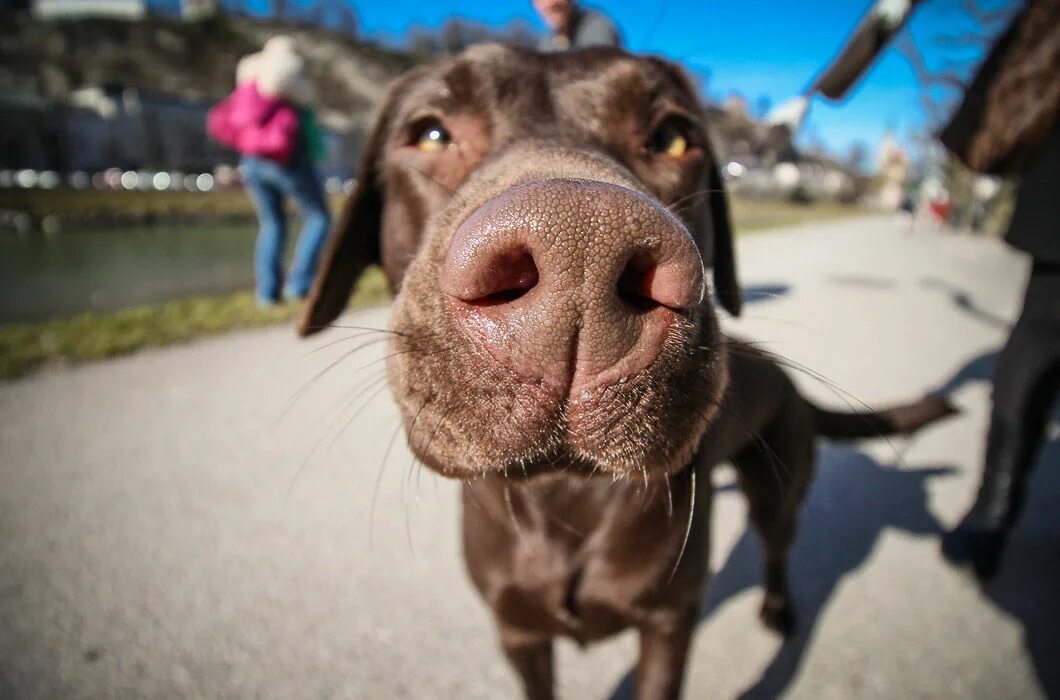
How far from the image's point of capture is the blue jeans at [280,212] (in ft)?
18.3

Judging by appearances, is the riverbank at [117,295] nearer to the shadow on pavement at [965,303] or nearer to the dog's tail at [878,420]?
the dog's tail at [878,420]

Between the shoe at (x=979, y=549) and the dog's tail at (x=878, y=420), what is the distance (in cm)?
50

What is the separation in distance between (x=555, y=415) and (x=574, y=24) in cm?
311

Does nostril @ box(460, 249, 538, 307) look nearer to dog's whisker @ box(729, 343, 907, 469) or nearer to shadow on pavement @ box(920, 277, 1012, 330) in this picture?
dog's whisker @ box(729, 343, 907, 469)

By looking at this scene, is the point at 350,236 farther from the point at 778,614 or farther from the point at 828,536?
the point at 828,536

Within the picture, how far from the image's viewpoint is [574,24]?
3244mm

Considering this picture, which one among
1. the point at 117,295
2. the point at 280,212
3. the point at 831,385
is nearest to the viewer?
the point at 831,385

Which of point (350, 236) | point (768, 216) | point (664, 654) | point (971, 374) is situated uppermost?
point (350, 236)

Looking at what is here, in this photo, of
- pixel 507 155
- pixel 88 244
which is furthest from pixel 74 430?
pixel 88 244

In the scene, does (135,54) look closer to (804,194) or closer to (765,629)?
(804,194)

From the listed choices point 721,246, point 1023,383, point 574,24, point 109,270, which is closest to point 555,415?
point 721,246

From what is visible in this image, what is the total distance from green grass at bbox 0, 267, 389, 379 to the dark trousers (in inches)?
135

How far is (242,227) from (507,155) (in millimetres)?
22201

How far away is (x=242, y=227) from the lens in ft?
66.6
